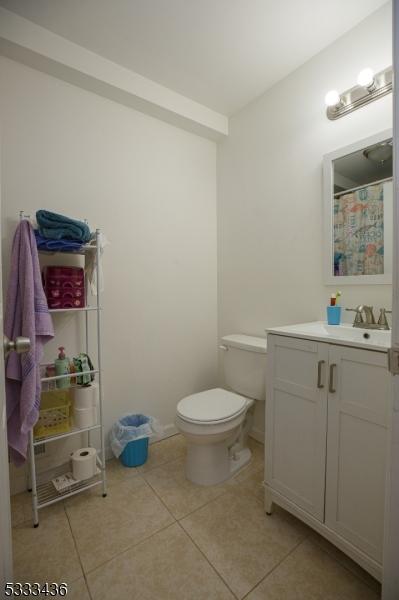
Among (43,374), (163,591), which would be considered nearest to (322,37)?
(43,374)

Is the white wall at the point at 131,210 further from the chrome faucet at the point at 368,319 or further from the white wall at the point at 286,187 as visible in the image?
the chrome faucet at the point at 368,319

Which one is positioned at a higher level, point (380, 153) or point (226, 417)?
point (380, 153)

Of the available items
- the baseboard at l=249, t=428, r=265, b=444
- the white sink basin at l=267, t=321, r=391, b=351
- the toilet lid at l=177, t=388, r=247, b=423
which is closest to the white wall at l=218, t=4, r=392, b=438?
the baseboard at l=249, t=428, r=265, b=444

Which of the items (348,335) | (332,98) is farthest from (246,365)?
(332,98)

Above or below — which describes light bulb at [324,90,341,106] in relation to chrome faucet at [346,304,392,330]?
above

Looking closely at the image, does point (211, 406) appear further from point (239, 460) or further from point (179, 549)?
point (179, 549)

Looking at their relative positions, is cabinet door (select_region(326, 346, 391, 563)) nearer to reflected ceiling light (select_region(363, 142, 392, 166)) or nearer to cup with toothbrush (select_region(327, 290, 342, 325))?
cup with toothbrush (select_region(327, 290, 342, 325))

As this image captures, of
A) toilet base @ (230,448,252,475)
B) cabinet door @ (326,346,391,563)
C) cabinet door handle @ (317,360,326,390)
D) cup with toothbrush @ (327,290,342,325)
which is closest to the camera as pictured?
cabinet door @ (326,346,391,563)

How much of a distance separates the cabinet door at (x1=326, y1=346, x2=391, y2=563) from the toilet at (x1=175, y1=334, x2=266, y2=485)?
60cm

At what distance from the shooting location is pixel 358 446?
109cm

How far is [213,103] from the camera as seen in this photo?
2.13 m

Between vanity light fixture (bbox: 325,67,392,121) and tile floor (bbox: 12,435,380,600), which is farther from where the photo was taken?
vanity light fixture (bbox: 325,67,392,121)

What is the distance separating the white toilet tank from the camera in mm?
1837

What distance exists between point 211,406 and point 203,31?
2.11m
